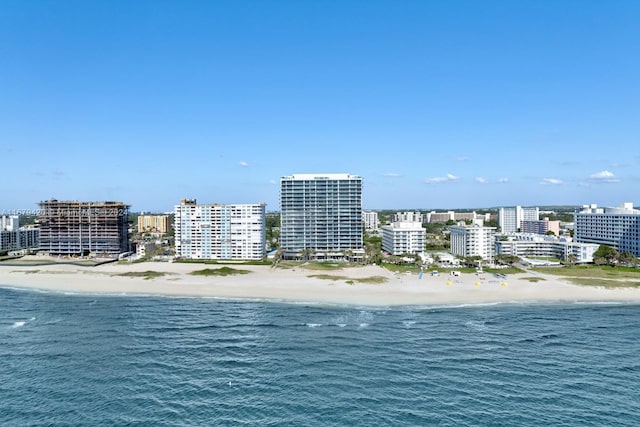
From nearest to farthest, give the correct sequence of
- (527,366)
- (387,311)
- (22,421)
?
(22,421)
(527,366)
(387,311)

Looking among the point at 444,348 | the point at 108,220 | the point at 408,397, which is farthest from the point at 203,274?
the point at 408,397

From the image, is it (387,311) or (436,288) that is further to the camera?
(436,288)

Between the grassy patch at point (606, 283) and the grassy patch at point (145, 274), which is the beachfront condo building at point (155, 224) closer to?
the grassy patch at point (145, 274)

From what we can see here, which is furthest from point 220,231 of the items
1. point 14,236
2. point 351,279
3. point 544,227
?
point 544,227

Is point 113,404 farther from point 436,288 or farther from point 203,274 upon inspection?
point 203,274

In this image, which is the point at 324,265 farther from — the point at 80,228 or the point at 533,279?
the point at 80,228
